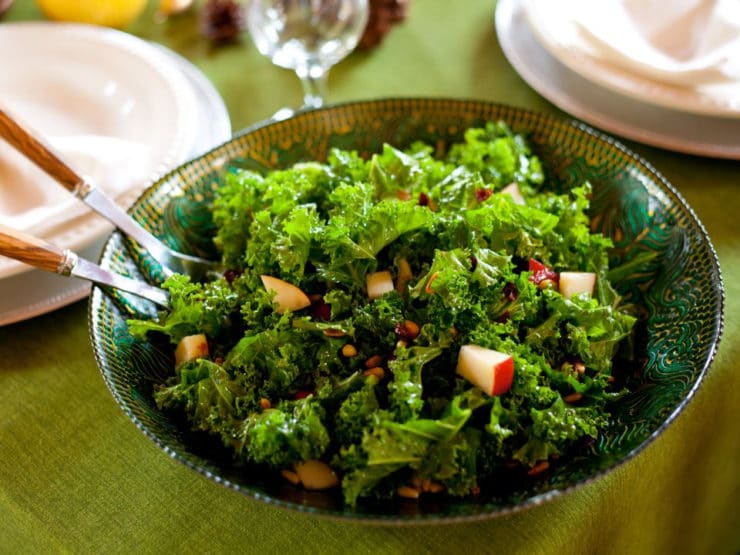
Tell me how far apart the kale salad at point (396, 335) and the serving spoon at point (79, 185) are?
0.39 feet

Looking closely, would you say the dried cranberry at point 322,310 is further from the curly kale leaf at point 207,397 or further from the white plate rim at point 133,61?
the white plate rim at point 133,61

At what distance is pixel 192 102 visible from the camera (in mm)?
1752

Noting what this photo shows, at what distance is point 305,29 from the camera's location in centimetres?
186

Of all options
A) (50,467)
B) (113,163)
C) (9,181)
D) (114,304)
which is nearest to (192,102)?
(113,163)

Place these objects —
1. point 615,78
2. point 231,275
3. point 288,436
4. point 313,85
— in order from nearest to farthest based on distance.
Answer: point 288,436, point 231,275, point 615,78, point 313,85

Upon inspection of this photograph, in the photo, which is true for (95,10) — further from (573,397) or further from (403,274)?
(573,397)

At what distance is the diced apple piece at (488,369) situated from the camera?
104cm

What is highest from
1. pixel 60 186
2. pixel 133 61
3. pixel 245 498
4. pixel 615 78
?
pixel 615 78

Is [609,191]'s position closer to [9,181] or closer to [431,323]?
[431,323]

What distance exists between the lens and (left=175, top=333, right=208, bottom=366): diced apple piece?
1218mm

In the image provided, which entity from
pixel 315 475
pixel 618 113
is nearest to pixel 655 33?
pixel 618 113

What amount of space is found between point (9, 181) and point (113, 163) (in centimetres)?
25

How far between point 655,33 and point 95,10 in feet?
4.88

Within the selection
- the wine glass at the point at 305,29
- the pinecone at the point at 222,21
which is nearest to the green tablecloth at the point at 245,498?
the wine glass at the point at 305,29
